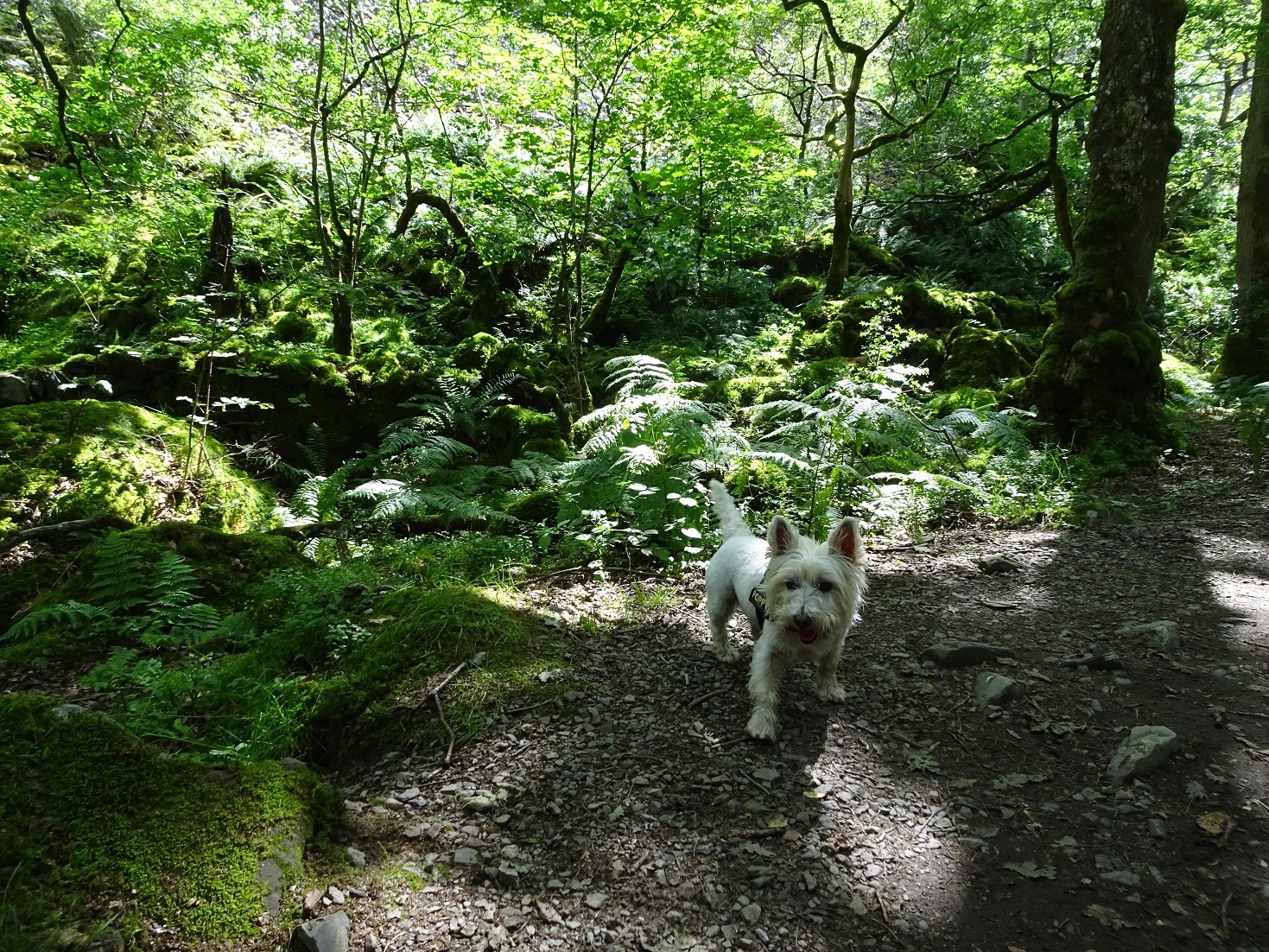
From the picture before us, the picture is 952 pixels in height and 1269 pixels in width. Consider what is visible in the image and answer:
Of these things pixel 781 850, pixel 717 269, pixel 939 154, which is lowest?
pixel 781 850

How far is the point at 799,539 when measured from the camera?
3631mm

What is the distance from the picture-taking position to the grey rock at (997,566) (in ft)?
18.4

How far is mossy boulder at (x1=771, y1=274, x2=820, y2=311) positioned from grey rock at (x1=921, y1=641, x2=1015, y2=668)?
12.3m

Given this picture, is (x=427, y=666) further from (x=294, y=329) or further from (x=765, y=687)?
(x=294, y=329)

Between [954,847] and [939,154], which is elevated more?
[939,154]

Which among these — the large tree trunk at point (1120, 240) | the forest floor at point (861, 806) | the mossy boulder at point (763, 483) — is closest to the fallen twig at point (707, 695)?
the forest floor at point (861, 806)

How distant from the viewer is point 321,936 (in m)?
2.06

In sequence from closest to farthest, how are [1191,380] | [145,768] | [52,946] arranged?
[52,946] → [145,768] → [1191,380]

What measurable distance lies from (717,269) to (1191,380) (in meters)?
9.75

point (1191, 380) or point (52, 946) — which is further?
point (1191, 380)

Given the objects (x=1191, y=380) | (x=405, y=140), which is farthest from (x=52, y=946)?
(x=1191, y=380)

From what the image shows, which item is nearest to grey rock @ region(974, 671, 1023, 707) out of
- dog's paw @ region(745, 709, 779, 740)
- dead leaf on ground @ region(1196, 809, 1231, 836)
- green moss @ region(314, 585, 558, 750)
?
dead leaf on ground @ region(1196, 809, 1231, 836)

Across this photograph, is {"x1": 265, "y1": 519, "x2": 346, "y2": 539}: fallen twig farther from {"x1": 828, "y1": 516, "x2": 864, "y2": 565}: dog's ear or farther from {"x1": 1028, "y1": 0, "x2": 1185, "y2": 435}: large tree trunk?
{"x1": 1028, "y1": 0, "x2": 1185, "y2": 435}: large tree trunk

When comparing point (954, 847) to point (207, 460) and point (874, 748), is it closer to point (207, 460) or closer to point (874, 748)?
point (874, 748)
